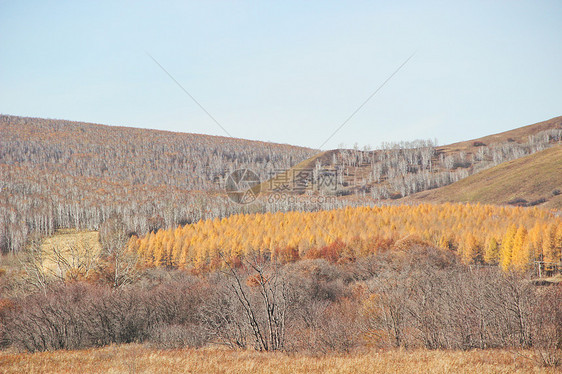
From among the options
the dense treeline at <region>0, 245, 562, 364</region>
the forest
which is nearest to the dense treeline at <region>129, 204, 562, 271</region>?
the forest

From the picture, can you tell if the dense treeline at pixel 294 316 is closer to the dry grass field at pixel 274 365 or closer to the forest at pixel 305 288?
the forest at pixel 305 288

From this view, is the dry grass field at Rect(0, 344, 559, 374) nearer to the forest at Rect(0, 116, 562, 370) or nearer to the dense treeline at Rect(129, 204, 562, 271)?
the forest at Rect(0, 116, 562, 370)

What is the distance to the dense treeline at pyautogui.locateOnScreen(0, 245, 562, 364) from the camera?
88.5ft

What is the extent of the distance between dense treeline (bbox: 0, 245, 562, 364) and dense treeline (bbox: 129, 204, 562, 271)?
135 ft

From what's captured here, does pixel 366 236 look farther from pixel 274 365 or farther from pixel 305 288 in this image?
pixel 274 365

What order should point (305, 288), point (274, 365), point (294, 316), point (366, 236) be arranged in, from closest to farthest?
point (274, 365), point (294, 316), point (305, 288), point (366, 236)

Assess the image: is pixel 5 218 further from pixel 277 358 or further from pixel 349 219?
pixel 277 358

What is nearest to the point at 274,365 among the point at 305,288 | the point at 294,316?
the point at 294,316

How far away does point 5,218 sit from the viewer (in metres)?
173

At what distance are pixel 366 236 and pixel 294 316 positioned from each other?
219ft

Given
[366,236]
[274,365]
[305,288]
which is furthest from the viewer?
[366,236]

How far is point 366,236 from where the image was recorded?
11081 cm

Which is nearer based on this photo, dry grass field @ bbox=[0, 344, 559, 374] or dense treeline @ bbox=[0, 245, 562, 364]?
dry grass field @ bbox=[0, 344, 559, 374]

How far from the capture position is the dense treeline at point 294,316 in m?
27.0
